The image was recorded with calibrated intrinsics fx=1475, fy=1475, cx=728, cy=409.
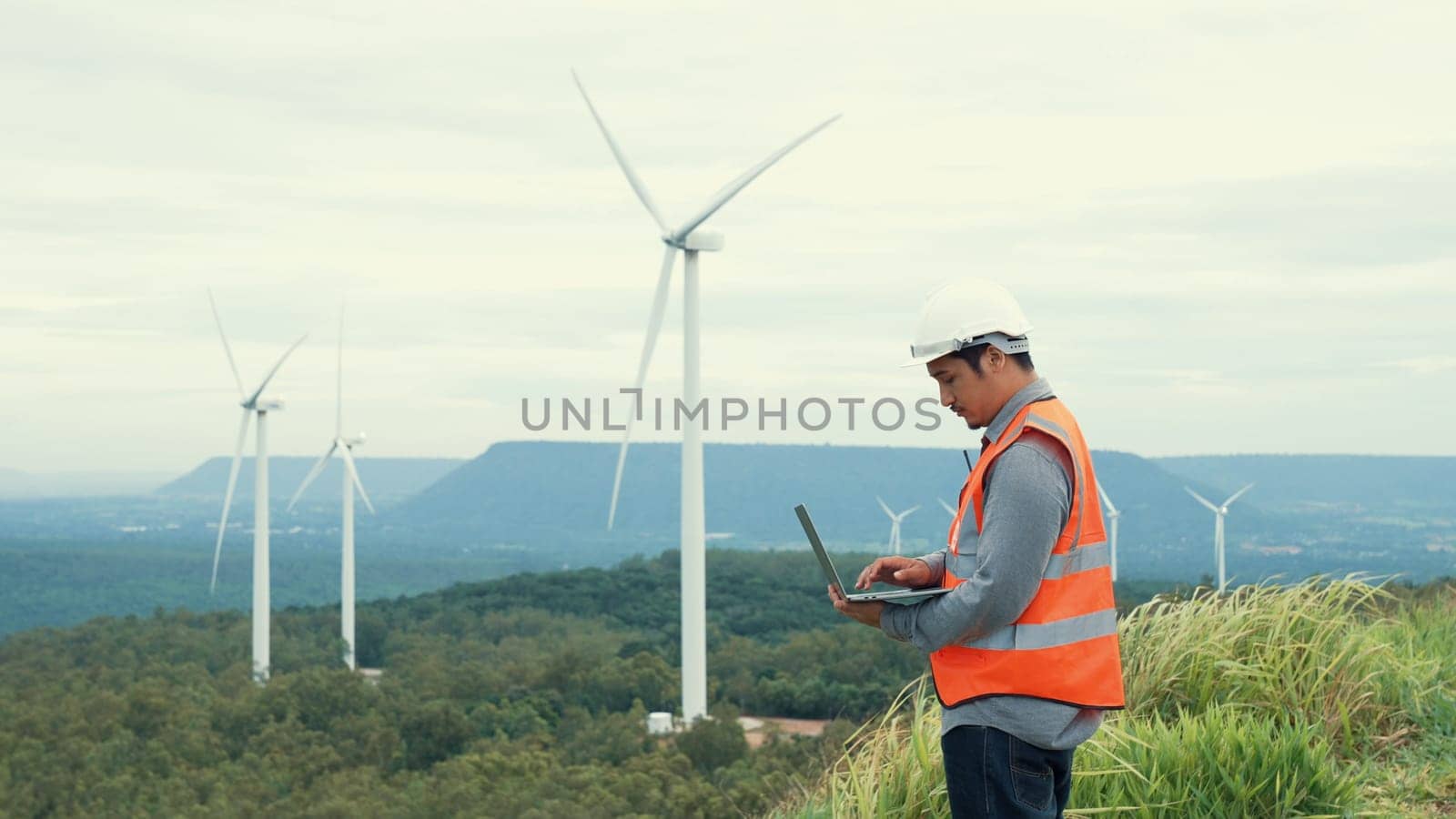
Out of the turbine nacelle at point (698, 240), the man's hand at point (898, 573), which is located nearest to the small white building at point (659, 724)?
the turbine nacelle at point (698, 240)

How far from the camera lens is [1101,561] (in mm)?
5066

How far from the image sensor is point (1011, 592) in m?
4.86

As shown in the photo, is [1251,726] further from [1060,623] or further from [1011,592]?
[1011,592]

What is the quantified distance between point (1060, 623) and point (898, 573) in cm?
65

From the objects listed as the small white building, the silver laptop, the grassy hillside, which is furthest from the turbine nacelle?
the silver laptop

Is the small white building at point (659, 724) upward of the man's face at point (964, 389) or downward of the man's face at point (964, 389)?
downward

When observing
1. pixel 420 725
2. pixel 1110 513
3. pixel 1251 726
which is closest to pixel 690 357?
pixel 1110 513

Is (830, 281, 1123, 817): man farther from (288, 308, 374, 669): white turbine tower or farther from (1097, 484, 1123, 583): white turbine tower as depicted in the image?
(288, 308, 374, 669): white turbine tower

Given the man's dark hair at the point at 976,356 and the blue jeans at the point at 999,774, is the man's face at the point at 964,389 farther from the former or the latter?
the blue jeans at the point at 999,774

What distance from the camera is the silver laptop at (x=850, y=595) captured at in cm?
506

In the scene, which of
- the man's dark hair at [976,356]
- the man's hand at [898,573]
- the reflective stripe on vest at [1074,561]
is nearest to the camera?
the reflective stripe on vest at [1074,561]

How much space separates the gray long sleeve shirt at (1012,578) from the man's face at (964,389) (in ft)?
0.27

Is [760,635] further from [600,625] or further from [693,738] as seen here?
[693,738]

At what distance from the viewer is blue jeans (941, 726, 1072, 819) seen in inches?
199
